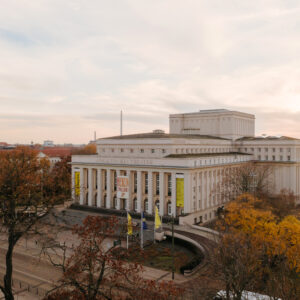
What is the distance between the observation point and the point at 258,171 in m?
73.6

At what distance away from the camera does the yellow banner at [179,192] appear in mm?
57781

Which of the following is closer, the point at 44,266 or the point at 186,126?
the point at 44,266

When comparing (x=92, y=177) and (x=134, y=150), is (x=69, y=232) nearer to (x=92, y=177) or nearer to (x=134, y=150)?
(x=92, y=177)

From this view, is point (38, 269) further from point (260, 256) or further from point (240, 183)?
point (240, 183)

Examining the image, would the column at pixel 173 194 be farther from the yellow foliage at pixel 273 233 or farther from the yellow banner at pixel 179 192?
the yellow foliage at pixel 273 233

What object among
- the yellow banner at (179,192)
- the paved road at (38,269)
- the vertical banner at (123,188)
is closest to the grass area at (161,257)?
the paved road at (38,269)

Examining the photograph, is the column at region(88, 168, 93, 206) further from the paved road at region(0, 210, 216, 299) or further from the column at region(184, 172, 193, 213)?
the column at region(184, 172, 193, 213)

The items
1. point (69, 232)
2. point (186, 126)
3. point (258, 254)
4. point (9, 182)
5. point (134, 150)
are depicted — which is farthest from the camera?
point (186, 126)

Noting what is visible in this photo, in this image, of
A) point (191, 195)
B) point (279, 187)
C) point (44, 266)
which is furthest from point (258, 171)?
point (44, 266)

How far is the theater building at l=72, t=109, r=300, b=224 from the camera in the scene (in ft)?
192

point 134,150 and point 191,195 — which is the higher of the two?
point 134,150

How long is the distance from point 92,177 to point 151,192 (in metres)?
16.5

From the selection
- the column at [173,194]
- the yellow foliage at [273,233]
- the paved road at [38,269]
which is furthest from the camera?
the column at [173,194]

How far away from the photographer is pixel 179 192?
2285 inches
